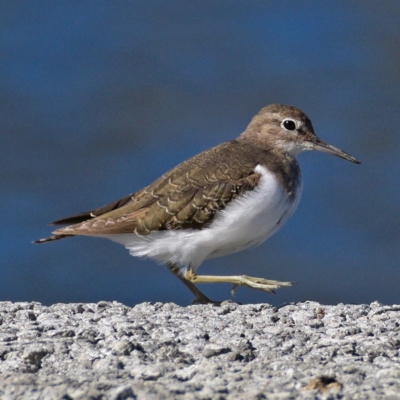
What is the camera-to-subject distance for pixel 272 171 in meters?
8.33

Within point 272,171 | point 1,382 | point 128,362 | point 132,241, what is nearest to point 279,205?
point 272,171

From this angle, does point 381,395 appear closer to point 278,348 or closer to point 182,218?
point 278,348

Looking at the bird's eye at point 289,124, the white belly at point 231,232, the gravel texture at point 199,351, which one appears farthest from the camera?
the bird's eye at point 289,124

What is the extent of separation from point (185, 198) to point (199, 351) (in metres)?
2.68

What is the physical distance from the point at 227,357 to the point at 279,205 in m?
2.81

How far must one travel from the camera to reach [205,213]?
26.5 ft

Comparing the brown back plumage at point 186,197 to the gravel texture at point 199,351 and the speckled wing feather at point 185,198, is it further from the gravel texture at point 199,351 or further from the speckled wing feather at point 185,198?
the gravel texture at point 199,351

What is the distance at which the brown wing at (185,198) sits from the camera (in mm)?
8102

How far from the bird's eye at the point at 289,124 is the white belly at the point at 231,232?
107 centimetres

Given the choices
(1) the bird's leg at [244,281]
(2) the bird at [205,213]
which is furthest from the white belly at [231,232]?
(1) the bird's leg at [244,281]

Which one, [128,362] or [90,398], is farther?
[128,362]

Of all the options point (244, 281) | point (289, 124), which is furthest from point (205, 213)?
point (289, 124)

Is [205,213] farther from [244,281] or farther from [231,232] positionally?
[244,281]

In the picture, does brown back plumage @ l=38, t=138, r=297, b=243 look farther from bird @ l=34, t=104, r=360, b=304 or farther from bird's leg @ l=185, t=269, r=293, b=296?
bird's leg @ l=185, t=269, r=293, b=296
